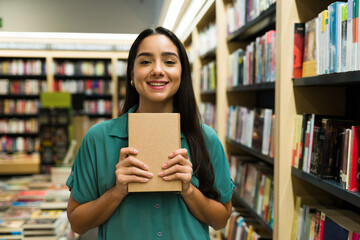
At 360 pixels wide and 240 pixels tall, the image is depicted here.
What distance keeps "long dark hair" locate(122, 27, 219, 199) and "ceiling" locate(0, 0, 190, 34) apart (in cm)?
593

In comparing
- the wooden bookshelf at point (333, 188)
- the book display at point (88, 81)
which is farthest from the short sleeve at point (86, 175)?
the book display at point (88, 81)

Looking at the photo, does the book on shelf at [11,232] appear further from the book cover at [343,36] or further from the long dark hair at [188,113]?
the book cover at [343,36]

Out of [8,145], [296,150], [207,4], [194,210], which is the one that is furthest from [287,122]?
[8,145]

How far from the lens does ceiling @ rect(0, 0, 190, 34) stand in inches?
275

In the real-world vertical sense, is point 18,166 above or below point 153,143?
below

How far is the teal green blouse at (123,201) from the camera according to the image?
1146mm

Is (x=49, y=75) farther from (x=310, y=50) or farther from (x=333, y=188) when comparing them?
(x=333, y=188)

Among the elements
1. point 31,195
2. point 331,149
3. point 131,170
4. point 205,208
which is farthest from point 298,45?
point 31,195

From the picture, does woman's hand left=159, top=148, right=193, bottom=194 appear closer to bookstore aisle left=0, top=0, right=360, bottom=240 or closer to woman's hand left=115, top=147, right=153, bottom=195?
woman's hand left=115, top=147, right=153, bottom=195

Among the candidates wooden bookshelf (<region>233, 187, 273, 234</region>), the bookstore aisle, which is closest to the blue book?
the bookstore aisle

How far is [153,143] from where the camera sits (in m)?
1.06

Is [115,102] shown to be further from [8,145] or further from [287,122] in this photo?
[287,122]

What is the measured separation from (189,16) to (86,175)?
3.50 metres

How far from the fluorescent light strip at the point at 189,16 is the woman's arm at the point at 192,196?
9.24ft
